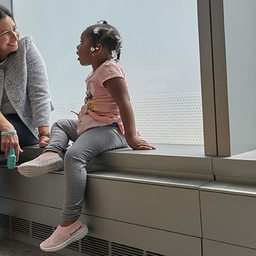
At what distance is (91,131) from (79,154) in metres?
0.12

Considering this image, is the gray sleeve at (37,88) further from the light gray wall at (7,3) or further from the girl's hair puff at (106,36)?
the light gray wall at (7,3)

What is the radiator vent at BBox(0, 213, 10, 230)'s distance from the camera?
5.25ft

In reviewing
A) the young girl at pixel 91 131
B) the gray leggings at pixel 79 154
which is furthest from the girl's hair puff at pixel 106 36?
the gray leggings at pixel 79 154

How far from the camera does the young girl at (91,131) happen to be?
1.19 m

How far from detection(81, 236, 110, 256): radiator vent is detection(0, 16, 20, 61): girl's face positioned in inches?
34.4

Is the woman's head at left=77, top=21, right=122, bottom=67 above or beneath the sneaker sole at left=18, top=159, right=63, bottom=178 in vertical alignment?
above

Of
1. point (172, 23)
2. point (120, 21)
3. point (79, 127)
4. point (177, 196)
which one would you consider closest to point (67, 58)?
point (120, 21)

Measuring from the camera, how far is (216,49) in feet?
3.43

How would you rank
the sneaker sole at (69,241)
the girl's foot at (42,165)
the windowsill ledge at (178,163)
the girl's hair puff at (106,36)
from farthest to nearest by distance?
the girl's hair puff at (106,36)
the girl's foot at (42,165)
the sneaker sole at (69,241)
the windowsill ledge at (178,163)

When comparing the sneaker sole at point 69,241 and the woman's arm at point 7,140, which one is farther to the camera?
the woman's arm at point 7,140

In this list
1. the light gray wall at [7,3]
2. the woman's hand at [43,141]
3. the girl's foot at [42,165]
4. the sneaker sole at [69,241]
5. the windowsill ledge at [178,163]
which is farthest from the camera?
the light gray wall at [7,3]

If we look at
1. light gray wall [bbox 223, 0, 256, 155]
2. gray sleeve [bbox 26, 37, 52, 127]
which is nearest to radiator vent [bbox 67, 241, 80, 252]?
gray sleeve [bbox 26, 37, 52, 127]

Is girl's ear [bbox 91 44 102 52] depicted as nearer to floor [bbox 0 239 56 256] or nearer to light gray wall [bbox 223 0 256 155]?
light gray wall [bbox 223 0 256 155]

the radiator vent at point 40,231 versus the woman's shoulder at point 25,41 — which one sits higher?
the woman's shoulder at point 25,41
